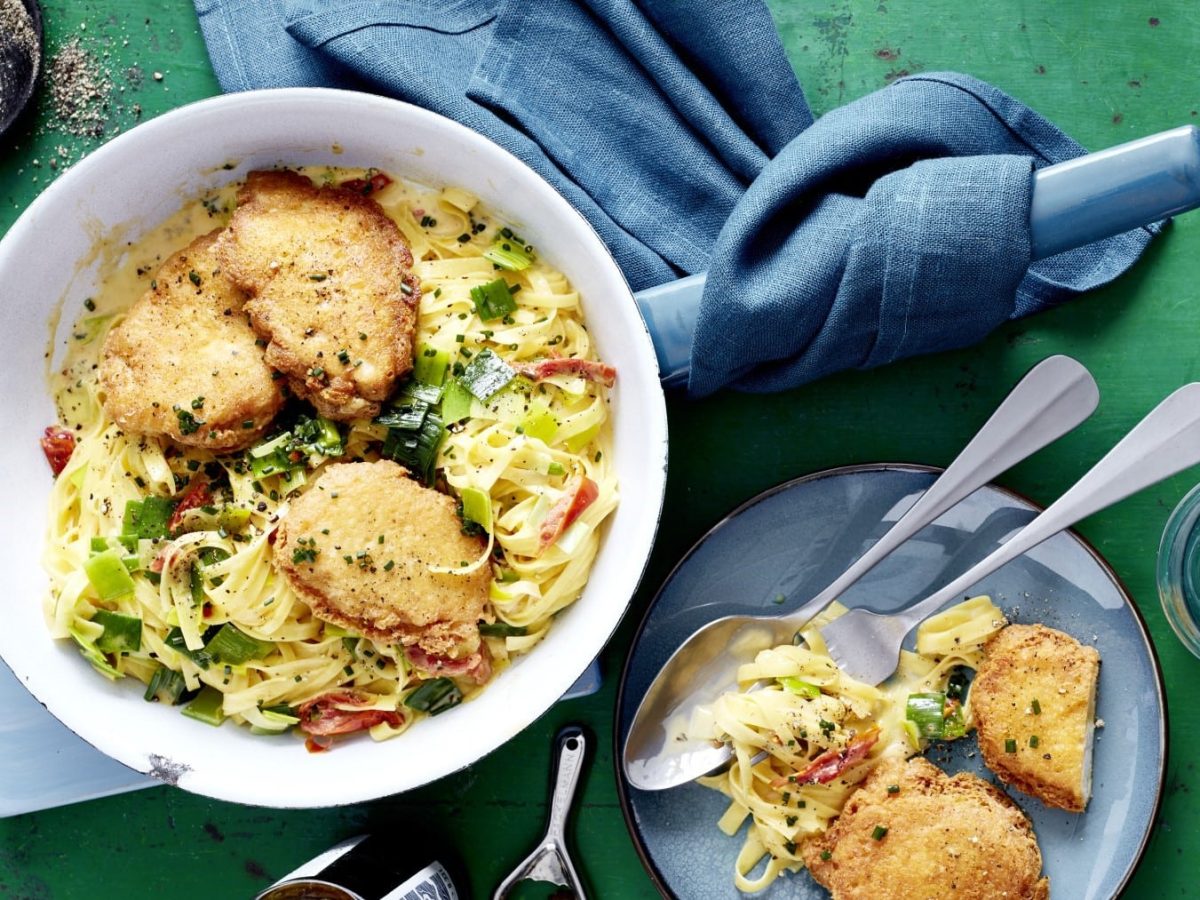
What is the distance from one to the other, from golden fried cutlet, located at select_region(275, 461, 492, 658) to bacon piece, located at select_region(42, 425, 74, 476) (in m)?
0.68

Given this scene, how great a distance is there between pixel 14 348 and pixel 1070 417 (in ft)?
9.40

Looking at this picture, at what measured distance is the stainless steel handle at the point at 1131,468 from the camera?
115 inches

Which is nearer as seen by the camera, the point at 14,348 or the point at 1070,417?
the point at 14,348

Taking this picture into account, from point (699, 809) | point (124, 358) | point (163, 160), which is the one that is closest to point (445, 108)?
point (163, 160)

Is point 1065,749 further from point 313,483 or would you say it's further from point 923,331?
point 313,483

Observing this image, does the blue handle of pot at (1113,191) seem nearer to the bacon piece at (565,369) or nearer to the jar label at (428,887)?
the bacon piece at (565,369)

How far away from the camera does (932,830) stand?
297 centimetres

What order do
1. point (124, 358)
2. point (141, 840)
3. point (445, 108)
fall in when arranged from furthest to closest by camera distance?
point (141, 840) → point (445, 108) → point (124, 358)

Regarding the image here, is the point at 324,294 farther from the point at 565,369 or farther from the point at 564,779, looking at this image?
the point at 564,779

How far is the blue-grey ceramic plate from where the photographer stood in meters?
3.01

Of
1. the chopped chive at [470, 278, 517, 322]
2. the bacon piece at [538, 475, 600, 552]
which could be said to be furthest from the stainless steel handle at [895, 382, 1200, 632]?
the chopped chive at [470, 278, 517, 322]

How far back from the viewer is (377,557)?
262 centimetres

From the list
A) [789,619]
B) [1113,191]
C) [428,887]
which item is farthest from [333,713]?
[1113,191]

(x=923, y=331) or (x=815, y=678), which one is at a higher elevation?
(x=923, y=331)
